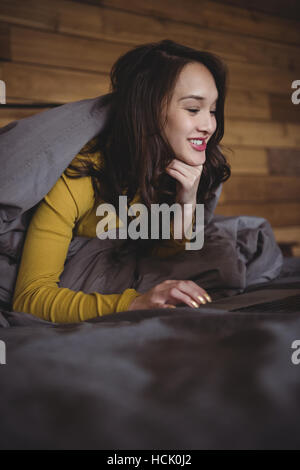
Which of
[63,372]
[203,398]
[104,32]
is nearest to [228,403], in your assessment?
[203,398]

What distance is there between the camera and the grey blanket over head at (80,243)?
783 mm

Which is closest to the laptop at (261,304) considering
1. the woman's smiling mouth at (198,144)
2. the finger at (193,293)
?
the finger at (193,293)

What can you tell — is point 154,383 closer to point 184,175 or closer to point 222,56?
point 184,175

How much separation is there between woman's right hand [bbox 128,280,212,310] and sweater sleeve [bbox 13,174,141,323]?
2.0 inches

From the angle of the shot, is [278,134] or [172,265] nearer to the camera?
[172,265]

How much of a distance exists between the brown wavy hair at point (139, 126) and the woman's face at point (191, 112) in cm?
2

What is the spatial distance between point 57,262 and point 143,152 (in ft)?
1.14

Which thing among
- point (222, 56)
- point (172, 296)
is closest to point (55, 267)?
point (172, 296)

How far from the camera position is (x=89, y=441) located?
10.9 inches

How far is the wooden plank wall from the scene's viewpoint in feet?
4.75

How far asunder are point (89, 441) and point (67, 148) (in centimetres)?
66

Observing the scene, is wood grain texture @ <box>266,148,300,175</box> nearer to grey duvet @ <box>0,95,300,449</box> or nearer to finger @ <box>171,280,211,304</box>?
finger @ <box>171,280,211,304</box>

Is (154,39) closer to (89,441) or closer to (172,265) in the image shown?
(172,265)

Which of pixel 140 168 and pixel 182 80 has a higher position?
pixel 182 80
